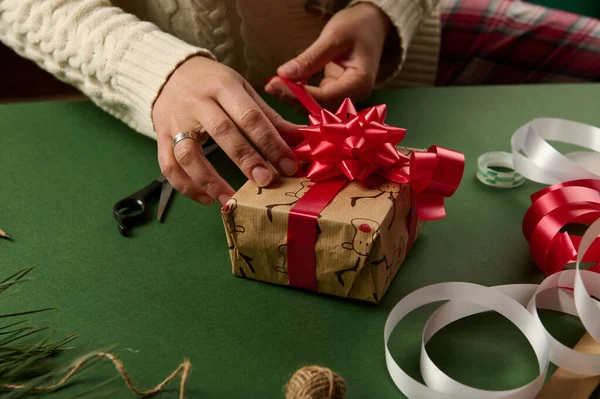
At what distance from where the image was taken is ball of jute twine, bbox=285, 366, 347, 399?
47 centimetres

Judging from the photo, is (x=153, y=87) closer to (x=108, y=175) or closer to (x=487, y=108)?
(x=108, y=175)

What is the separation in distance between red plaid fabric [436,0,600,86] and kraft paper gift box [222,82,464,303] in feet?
2.06

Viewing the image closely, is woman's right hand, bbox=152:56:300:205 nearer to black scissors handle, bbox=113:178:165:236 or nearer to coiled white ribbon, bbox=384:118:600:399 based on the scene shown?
black scissors handle, bbox=113:178:165:236

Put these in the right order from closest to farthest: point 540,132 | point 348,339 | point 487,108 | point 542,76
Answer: point 348,339, point 540,132, point 487,108, point 542,76

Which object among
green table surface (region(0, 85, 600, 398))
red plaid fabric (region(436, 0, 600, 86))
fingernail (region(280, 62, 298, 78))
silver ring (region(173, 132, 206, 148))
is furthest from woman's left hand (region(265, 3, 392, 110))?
red plaid fabric (region(436, 0, 600, 86))

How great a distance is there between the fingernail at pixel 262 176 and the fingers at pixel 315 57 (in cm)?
26

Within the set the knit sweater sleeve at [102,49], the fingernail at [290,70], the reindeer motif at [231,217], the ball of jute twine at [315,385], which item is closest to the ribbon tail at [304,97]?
the fingernail at [290,70]

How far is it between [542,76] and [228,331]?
978 mm

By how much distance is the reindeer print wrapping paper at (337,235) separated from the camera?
23.8 inches

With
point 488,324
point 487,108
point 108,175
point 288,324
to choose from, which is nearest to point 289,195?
point 288,324

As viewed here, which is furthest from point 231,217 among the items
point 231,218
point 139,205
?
point 139,205

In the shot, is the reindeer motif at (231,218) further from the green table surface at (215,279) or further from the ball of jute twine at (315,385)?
the ball of jute twine at (315,385)

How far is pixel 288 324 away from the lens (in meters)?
0.61

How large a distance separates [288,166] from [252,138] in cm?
6
